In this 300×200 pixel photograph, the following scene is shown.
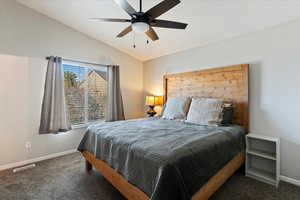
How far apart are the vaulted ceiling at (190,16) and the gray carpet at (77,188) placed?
7.67ft

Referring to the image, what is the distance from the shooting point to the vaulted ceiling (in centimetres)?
204

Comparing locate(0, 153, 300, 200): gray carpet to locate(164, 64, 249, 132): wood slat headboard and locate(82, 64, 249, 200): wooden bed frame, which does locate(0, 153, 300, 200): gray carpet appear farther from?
locate(164, 64, 249, 132): wood slat headboard

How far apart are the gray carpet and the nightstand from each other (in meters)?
0.11

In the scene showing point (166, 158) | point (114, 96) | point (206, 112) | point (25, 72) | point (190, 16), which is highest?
point (190, 16)

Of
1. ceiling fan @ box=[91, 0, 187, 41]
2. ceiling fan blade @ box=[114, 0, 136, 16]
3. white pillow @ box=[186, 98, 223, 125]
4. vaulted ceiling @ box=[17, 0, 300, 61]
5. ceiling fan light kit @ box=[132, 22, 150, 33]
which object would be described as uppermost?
vaulted ceiling @ box=[17, 0, 300, 61]

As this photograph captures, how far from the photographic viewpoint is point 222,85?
2.85m

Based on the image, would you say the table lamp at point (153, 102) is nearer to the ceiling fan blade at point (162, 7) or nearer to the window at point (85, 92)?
the window at point (85, 92)

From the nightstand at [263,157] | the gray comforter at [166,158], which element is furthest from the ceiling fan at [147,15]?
the nightstand at [263,157]

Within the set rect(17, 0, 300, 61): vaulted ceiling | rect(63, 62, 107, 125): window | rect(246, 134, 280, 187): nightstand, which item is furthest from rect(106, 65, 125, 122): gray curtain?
rect(246, 134, 280, 187): nightstand

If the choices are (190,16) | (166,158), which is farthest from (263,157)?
(190,16)

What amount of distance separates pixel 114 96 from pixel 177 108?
1.68 metres

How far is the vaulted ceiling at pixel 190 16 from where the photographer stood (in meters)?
2.04

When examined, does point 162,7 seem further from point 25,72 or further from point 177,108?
point 25,72

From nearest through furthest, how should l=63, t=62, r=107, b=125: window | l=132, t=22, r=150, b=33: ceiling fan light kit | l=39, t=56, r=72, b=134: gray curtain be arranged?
1. l=132, t=22, r=150, b=33: ceiling fan light kit
2. l=39, t=56, r=72, b=134: gray curtain
3. l=63, t=62, r=107, b=125: window
